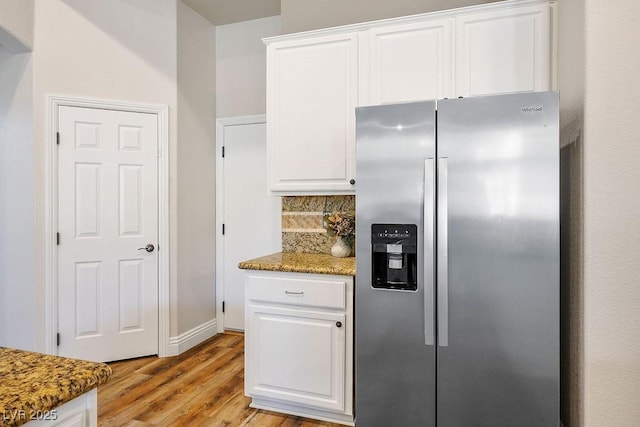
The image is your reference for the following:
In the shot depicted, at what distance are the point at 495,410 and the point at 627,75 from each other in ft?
5.13

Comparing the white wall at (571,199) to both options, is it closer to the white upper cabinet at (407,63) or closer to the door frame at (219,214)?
the white upper cabinet at (407,63)

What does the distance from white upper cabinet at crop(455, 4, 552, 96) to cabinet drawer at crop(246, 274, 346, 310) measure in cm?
135

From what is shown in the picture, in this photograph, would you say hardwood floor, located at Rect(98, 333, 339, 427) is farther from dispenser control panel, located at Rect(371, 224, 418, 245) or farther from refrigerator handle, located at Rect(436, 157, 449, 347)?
dispenser control panel, located at Rect(371, 224, 418, 245)

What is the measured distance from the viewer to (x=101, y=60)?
3016 millimetres

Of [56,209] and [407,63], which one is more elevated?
[407,63]

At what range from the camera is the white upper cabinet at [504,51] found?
6.91 ft

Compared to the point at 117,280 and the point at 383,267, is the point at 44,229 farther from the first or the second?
the point at 383,267

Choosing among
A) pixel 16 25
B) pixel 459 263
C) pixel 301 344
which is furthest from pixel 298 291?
pixel 16 25

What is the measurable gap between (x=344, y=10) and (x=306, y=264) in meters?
1.88

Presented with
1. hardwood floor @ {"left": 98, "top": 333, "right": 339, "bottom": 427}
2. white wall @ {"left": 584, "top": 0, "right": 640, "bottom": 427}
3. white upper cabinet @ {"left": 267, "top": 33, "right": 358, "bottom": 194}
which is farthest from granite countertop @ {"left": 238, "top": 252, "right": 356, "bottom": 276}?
white wall @ {"left": 584, "top": 0, "right": 640, "bottom": 427}

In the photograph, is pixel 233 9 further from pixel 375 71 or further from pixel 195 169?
pixel 375 71

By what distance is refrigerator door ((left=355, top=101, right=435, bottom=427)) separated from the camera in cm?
180

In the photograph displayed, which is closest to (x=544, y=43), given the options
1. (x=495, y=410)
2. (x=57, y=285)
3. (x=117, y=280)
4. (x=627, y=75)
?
(x=627, y=75)

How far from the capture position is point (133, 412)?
7.77 feet
